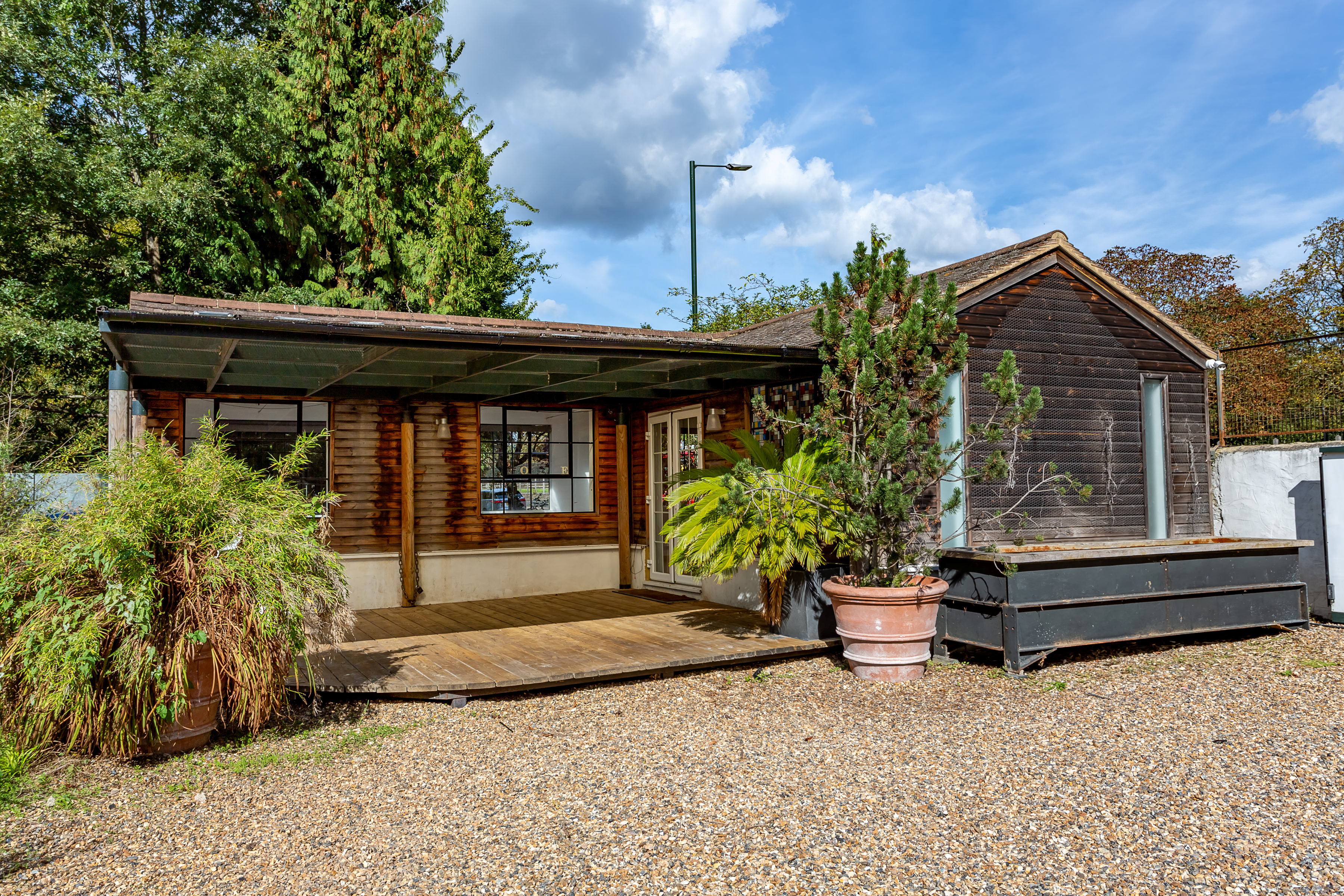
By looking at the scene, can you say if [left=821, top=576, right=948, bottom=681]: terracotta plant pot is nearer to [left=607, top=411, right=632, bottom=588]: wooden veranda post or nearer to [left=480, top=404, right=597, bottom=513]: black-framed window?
[left=607, top=411, right=632, bottom=588]: wooden veranda post

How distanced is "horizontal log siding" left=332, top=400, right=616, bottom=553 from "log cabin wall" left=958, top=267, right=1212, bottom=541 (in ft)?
15.7

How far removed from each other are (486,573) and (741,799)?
5895 millimetres

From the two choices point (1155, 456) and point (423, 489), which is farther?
point (423, 489)

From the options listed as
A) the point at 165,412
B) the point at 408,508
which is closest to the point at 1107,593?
the point at 408,508

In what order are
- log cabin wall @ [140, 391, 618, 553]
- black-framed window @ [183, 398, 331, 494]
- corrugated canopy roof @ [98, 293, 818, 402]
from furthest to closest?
log cabin wall @ [140, 391, 618, 553], black-framed window @ [183, 398, 331, 494], corrugated canopy roof @ [98, 293, 818, 402]

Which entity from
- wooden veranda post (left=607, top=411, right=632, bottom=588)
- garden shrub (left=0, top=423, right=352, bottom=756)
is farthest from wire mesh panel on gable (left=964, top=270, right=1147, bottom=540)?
garden shrub (left=0, top=423, right=352, bottom=756)

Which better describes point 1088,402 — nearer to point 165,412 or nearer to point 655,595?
point 655,595

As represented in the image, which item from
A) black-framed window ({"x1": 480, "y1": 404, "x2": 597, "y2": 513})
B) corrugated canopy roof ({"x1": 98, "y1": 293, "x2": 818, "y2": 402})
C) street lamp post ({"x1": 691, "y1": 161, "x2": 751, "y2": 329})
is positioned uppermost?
street lamp post ({"x1": 691, "y1": 161, "x2": 751, "y2": 329})

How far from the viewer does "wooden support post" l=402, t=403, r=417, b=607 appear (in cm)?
829

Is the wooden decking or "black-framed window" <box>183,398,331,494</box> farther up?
"black-framed window" <box>183,398,331,494</box>

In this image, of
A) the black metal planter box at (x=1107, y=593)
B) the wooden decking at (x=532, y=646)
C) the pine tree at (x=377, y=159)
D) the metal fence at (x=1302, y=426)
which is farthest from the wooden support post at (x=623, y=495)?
the metal fence at (x=1302, y=426)

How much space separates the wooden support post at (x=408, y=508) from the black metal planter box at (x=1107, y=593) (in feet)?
16.9

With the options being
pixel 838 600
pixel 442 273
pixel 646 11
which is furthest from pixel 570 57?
pixel 838 600

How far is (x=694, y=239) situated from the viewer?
46.6ft
